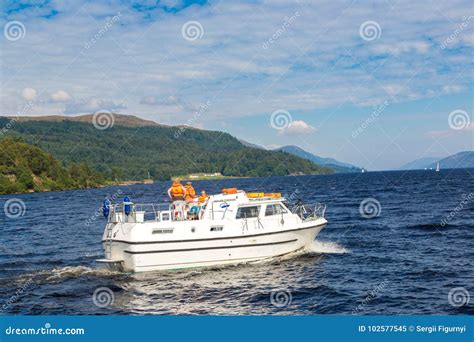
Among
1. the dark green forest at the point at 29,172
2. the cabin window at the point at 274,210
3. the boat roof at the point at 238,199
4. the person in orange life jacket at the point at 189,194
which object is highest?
the dark green forest at the point at 29,172

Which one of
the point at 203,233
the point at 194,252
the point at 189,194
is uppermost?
the point at 189,194

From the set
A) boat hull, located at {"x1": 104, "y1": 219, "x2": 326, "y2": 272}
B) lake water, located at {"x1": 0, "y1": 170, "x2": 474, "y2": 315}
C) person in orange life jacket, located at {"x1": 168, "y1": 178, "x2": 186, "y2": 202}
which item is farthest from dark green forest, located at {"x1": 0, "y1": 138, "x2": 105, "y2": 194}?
boat hull, located at {"x1": 104, "y1": 219, "x2": 326, "y2": 272}

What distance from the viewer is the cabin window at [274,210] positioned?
2392 cm

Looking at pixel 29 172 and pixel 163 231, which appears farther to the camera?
pixel 29 172

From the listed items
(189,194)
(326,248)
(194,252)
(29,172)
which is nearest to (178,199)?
(189,194)

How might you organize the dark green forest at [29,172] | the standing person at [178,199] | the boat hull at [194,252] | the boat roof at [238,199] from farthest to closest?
the dark green forest at [29,172] < the boat roof at [238,199] < the standing person at [178,199] < the boat hull at [194,252]

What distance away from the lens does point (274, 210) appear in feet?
78.9

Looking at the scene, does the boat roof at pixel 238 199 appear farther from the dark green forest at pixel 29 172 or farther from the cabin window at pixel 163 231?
the dark green forest at pixel 29 172

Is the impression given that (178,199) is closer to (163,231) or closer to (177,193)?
(177,193)

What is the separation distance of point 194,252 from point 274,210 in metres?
4.55

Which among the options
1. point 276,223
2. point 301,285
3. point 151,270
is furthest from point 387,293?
point 151,270

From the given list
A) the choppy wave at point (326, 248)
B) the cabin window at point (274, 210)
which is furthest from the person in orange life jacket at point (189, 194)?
the choppy wave at point (326, 248)

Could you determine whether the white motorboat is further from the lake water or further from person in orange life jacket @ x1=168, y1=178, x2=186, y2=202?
the lake water

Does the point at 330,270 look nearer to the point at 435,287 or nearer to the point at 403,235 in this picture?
the point at 435,287
